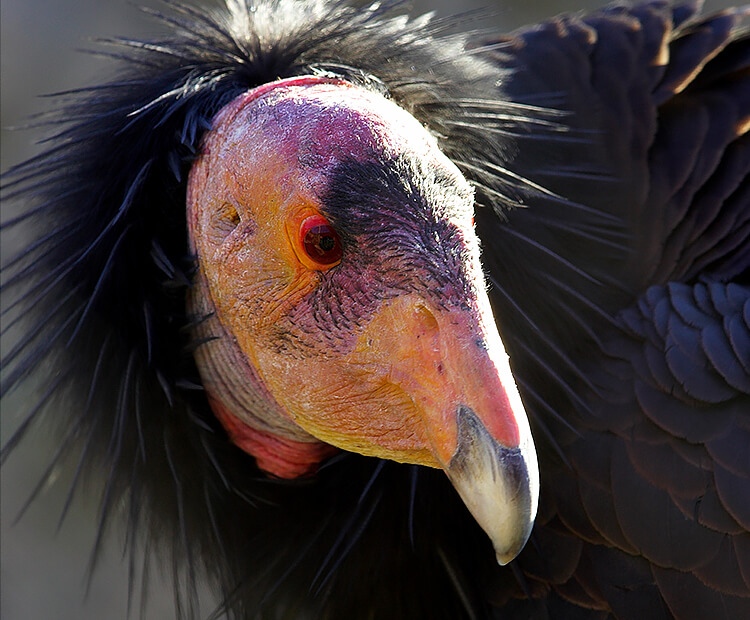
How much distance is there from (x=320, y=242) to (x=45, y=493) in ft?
11.4

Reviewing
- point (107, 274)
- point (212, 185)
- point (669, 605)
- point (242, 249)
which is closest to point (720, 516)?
point (669, 605)

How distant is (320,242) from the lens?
149 cm

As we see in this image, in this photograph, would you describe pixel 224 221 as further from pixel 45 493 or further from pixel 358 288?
pixel 45 493

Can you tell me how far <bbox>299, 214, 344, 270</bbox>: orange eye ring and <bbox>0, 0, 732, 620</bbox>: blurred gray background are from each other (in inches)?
129

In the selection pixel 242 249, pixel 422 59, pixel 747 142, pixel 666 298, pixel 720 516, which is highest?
pixel 422 59

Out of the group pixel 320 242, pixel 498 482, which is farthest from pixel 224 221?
pixel 498 482

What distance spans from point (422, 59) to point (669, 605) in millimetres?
1227

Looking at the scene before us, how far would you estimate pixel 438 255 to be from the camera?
1.42m

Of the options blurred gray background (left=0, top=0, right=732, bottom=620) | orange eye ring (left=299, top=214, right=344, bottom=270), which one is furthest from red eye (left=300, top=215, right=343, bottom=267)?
blurred gray background (left=0, top=0, right=732, bottom=620)

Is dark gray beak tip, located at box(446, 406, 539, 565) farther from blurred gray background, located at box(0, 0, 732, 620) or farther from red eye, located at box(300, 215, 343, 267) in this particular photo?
blurred gray background, located at box(0, 0, 732, 620)

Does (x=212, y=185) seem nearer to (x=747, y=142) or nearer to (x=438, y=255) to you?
(x=438, y=255)

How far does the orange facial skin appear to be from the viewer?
1329mm

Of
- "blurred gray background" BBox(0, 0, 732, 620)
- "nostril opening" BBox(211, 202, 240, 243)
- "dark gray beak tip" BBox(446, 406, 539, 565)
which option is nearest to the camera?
"dark gray beak tip" BBox(446, 406, 539, 565)

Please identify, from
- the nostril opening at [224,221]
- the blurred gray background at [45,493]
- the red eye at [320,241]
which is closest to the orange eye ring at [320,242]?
the red eye at [320,241]
